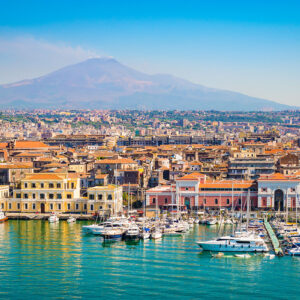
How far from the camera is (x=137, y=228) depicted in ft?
108

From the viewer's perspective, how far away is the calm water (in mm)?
23047

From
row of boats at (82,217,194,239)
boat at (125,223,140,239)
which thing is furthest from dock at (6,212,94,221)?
boat at (125,223,140,239)

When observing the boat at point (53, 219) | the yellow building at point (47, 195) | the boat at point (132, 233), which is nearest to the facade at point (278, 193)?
the yellow building at point (47, 195)

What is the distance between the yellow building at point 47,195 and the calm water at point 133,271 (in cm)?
807

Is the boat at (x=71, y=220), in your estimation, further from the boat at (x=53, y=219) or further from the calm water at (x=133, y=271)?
the calm water at (x=133, y=271)

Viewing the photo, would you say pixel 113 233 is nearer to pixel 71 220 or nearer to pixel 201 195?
pixel 71 220

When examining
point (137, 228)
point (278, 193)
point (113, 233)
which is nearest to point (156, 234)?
point (137, 228)

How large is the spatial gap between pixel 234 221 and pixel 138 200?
26.1 ft

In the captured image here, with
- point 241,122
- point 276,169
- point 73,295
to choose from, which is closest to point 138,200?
point 276,169

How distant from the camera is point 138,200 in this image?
43156mm

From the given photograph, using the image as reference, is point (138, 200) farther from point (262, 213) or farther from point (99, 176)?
point (262, 213)

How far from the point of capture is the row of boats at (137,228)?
106 feet

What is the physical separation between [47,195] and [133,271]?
16261mm

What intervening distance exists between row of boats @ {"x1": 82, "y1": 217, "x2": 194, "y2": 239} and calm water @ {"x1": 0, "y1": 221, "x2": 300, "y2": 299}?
2.41ft
